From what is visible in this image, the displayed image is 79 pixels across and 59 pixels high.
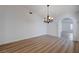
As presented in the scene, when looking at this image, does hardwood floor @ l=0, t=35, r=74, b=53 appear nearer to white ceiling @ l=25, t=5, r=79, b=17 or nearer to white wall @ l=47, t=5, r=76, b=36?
white wall @ l=47, t=5, r=76, b=36

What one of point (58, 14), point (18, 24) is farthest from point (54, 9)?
point (18, 24)


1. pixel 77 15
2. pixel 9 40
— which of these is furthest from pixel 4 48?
pixel 77 15

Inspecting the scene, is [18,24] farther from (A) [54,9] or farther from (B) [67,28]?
(B) [67,28]

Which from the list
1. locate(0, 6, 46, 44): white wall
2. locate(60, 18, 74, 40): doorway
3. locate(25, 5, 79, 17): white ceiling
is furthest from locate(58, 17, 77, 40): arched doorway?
locate(0, 6, 46, 44): white wall

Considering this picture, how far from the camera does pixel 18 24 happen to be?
76.4 inches

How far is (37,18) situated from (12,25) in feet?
1.52

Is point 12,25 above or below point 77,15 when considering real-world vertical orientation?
below


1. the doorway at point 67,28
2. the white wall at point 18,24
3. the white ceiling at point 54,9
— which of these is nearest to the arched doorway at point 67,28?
the doorway at point 67,28

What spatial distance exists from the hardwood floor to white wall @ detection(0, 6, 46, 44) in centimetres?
9

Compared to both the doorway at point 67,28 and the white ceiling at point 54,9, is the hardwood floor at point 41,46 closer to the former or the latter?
the doorway at point 67,28

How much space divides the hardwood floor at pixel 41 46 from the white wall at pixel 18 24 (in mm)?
93

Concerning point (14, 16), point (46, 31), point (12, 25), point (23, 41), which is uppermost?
point (14, 16)

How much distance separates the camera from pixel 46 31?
2008mm
